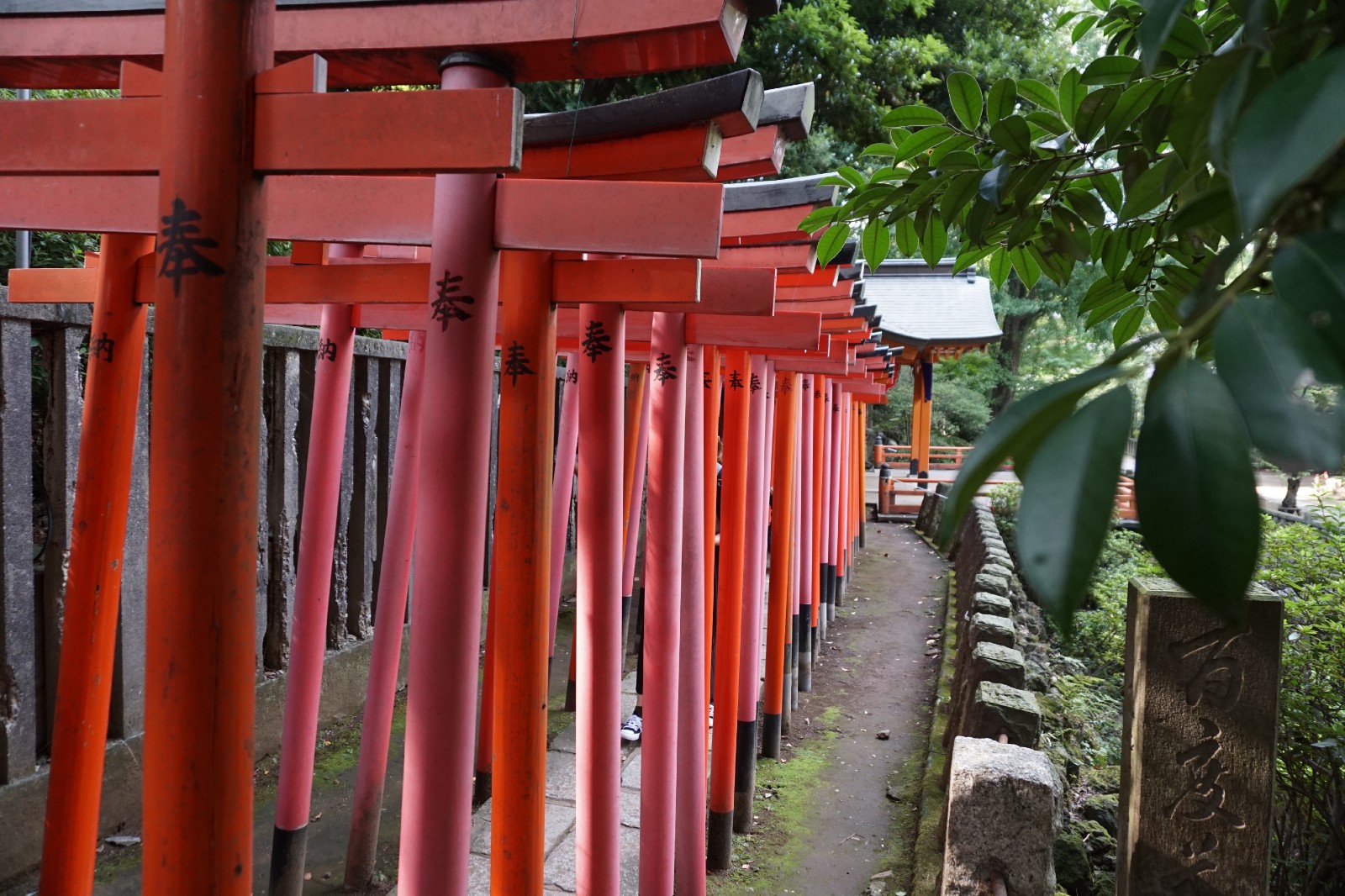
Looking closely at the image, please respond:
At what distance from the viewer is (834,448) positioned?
10.2m

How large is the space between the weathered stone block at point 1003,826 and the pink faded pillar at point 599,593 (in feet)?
3.53

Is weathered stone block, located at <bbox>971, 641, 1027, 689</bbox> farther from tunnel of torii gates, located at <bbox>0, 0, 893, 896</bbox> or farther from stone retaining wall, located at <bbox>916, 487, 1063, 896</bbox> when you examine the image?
tunnel of torii gates, located at <bbox>0, 0, 893, 896</bbox>

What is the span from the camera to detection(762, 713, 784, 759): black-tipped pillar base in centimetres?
579

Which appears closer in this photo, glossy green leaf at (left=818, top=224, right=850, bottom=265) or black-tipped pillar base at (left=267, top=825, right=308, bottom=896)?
glossy green leaf at (left=818, top=224, right=850, bottom=265)

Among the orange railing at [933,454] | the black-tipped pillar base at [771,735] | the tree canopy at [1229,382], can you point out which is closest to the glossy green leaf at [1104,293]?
the tree canopy at [1229,382]

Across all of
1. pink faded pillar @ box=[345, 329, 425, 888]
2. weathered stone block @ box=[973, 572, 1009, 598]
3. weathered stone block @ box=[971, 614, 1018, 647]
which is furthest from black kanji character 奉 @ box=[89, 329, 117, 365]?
weathered stone block @ box=[973, 572, 1009, 598]

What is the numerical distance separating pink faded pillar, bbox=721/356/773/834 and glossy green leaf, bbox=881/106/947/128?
308cm

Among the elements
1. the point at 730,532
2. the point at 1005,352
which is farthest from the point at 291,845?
the point at 1005,352

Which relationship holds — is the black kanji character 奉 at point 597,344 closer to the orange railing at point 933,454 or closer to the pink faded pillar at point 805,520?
the pink faded pillar at point 805,520

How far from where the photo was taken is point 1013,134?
1.27 m

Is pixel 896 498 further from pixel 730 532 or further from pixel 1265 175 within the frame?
pixel 1265 175

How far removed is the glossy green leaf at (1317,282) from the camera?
420 millimetres

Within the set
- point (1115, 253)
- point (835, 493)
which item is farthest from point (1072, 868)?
point (835, 493)

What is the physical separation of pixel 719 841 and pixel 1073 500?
14.9 ft
